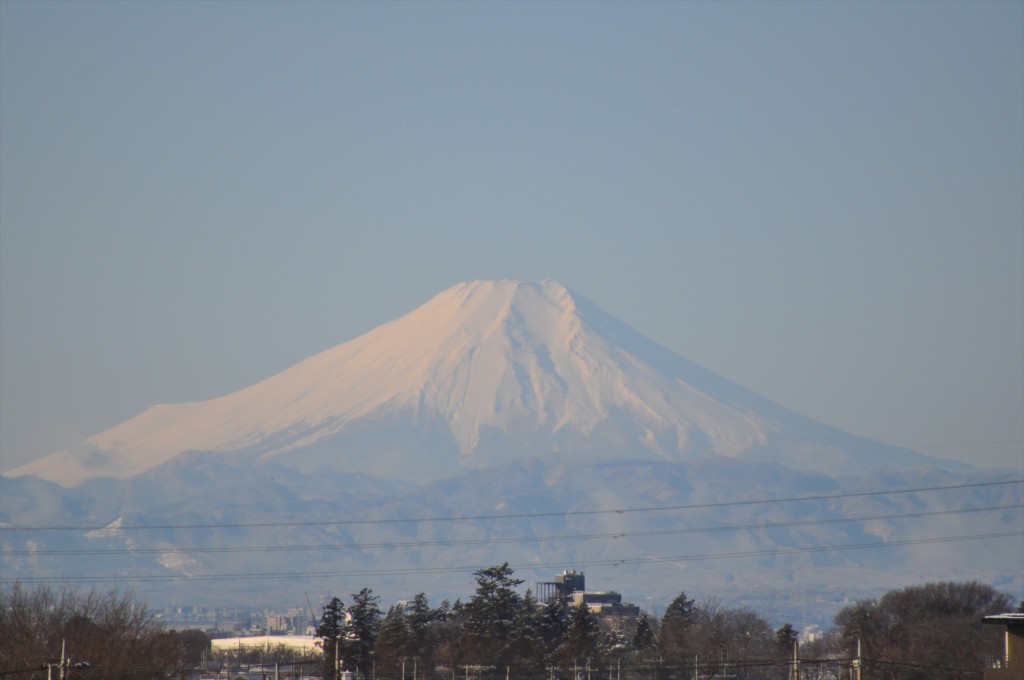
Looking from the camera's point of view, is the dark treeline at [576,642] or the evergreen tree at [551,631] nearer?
the dark treeline at [576,642]

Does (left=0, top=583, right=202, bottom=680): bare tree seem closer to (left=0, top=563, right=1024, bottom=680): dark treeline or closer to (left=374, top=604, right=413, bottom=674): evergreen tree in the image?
(left=0, top=563, right=1024, bottom=680): dark treeline

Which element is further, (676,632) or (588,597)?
(588,597)

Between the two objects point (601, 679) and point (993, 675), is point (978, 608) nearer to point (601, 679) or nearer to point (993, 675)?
point (601, 679)

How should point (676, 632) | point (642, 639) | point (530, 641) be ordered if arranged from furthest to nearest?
1. point (642, 639)
2. point (676, 632)
3. point (530, 641)

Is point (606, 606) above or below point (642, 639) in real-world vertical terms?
above

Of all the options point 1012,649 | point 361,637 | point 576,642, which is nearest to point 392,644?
point 361,637

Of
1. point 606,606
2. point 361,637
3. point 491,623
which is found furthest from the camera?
point 606,606

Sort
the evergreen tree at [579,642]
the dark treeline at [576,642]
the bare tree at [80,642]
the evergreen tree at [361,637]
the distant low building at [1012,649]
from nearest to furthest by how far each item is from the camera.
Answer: the distant low building at [1012,649]
the bare tree at [80,642]
the dark treeline at [576,642]
the evergreen tree at [579,642]
the evergreen tree at [361,637]

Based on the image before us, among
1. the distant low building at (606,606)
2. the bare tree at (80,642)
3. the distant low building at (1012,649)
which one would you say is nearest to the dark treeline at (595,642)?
the bare tree at (80,642)

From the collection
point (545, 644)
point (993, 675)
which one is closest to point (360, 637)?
point (545, 644)

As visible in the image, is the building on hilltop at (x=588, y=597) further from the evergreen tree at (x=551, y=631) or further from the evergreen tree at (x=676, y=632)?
the evergreen tree at (x=551, y=631)

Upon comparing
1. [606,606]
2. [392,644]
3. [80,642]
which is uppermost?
[606,606]

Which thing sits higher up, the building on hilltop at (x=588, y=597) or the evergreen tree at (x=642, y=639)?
the building on hilltop at (x=588, y=597)

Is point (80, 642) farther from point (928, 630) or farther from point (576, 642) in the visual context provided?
point (928, 630)
